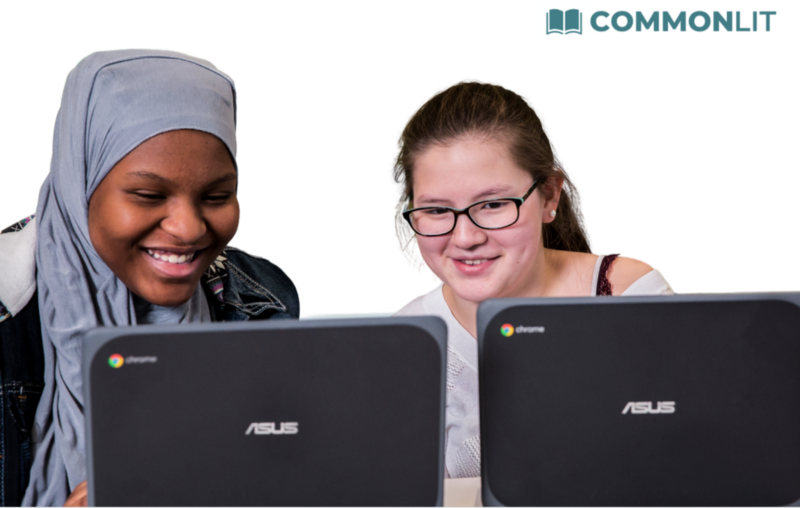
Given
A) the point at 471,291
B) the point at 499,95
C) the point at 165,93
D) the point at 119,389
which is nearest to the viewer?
the point at 119,389

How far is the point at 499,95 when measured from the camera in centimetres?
175

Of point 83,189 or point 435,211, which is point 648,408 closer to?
point 435,211

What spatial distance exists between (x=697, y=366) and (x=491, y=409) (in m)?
0.27

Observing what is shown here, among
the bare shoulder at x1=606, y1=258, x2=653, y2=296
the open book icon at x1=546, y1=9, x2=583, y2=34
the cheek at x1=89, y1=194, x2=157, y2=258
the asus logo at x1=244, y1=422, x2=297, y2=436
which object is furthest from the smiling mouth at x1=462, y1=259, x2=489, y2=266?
the open book icon at x1=546, y1=9, x2=583, y2=34

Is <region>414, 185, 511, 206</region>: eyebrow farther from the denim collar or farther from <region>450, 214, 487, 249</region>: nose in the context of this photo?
the denim collar

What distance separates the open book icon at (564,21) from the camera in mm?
2861

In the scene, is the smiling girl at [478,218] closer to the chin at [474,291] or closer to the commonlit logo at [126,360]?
the chin at [474,291]

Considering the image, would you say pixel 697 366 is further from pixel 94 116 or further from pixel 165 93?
pixel 94 116

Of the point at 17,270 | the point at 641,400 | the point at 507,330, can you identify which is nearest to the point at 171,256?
the point at 17,270

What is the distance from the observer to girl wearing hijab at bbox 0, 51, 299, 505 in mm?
1389

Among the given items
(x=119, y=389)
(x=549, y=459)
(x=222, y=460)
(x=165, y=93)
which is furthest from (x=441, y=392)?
(x=165, y=93)

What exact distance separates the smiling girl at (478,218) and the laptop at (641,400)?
66cm

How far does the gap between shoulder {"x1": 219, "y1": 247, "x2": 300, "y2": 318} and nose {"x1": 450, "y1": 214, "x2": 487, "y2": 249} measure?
2.08ft

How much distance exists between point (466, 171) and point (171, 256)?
688 millimetres
